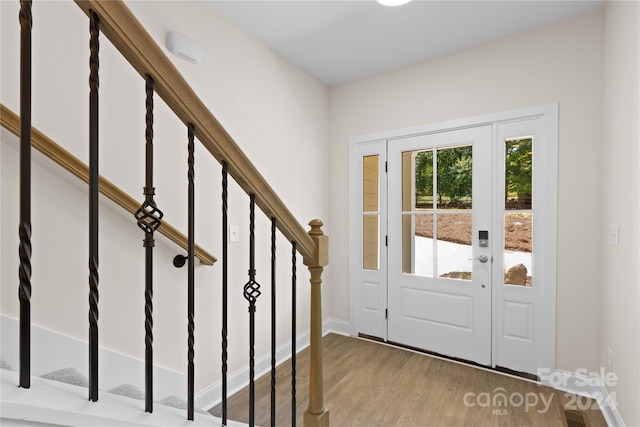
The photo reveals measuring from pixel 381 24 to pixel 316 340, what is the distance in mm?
2201

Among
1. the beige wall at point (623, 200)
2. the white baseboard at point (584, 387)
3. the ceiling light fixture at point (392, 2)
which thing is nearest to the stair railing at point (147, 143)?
the ceiling light fixture at point (392, 2)

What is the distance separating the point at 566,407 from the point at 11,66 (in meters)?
3.46

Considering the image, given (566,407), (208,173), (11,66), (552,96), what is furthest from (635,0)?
(11,66)

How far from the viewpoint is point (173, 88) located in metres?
0.84

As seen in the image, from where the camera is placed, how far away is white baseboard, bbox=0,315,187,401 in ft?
3.98

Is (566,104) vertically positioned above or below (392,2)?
below

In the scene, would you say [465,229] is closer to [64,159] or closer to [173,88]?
[173,88]

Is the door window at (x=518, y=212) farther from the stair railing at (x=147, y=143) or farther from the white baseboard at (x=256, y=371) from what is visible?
the stair railing at (x=147, y=143)

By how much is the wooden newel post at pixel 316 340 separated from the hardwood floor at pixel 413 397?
2.07 feet

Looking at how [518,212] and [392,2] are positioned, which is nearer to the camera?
[392,2]

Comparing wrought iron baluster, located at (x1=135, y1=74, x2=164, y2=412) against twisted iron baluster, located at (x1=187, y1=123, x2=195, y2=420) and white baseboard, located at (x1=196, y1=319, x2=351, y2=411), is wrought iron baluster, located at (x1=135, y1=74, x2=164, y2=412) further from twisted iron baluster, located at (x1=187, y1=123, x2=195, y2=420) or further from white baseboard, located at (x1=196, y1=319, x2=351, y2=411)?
white baseboard, located at (x1=196, y1=319, x2=351, y2=411)

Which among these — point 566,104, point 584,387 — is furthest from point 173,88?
point 584,387

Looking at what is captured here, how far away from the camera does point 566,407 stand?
80.7 inches

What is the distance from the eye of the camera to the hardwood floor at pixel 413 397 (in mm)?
1931
